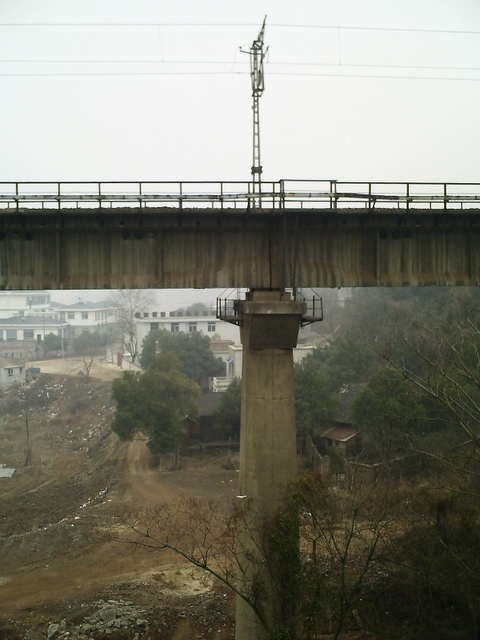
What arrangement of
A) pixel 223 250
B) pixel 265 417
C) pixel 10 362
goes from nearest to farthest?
pixel 265 417 < pixel 223 250 < pixel 10 362

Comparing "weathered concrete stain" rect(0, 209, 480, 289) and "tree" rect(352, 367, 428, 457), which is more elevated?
"weathered concrete stain" rect(0, 209, 480, 289)

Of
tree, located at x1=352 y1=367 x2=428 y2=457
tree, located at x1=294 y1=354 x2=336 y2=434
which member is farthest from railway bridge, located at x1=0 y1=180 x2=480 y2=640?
tree, located at x1=294 y1=354 x2=336 y2=434

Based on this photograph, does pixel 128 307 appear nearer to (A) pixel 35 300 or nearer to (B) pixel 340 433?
(A) pixel 35 300

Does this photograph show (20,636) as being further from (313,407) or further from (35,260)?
(313,407)

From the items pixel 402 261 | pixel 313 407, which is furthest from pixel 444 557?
pixel 313 407

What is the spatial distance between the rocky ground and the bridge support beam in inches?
188

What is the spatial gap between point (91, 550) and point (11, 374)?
51878 mm

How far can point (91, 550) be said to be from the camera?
952 inches

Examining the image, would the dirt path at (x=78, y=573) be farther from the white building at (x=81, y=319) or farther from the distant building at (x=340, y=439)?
the white building at (x=81, y=319)

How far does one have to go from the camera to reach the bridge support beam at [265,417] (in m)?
14.0

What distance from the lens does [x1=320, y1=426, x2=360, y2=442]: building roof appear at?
33562 mm

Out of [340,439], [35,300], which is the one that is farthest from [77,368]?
[340,439]

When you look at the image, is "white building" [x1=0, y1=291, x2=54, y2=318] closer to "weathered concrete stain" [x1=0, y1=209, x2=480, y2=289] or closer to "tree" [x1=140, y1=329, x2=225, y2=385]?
"tree" [x1=140, y1=329, x2=225, y2=385]

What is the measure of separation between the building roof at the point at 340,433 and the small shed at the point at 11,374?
47.4 m
